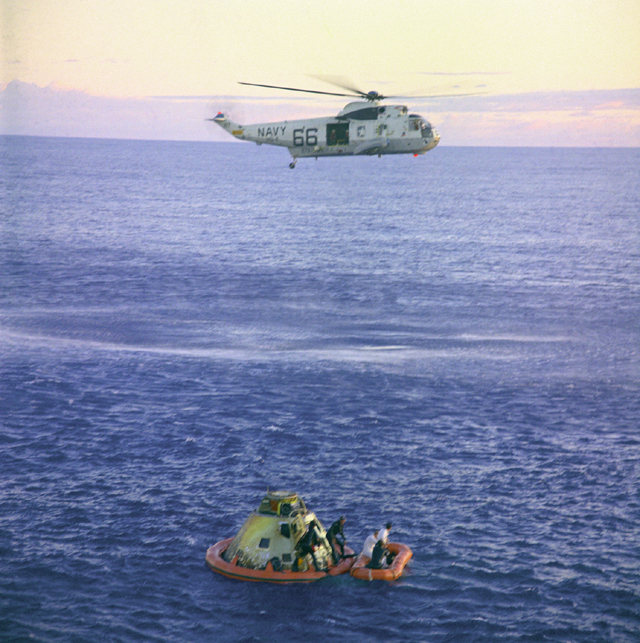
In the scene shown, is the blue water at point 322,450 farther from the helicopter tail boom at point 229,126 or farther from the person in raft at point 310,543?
the helicopter tail boom at point 229,126

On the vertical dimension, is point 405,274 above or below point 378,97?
below

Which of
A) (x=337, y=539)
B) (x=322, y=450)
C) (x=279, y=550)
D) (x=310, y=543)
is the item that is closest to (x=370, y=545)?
(x=337, y=539)

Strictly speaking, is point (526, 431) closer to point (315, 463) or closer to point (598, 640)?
point (315, 463)

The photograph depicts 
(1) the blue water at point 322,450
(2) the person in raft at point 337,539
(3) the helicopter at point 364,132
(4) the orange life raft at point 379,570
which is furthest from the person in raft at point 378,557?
(3) the helicopter at point 364,132

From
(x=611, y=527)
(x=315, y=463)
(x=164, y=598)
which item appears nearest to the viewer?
(x=164, y=598)

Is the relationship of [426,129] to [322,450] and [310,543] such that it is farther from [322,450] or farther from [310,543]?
[310,543]

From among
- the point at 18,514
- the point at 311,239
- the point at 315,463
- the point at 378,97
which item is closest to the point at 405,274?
the point at 311,239

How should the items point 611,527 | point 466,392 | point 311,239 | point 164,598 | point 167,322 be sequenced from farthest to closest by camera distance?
point 311,239 < point 167,322 < point 466,392 < point 611,527 < point 164,598

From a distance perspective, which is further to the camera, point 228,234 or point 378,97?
point 228,234
